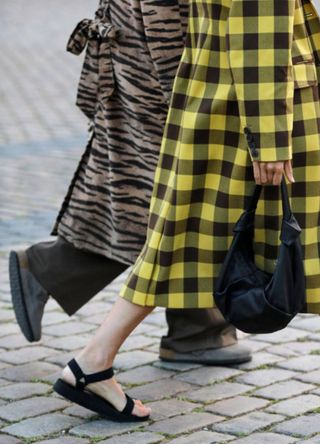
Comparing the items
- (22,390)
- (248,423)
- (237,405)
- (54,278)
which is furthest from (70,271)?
(248,423)

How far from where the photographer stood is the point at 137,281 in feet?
11.8

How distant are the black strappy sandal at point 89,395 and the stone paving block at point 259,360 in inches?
25.0

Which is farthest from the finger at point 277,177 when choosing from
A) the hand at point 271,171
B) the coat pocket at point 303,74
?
the coat pocket at point 303,74

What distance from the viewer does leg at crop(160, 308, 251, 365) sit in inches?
169

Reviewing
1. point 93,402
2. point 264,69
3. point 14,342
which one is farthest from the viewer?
point 14,342

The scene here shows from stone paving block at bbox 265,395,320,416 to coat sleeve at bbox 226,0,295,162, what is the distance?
851 millimetres

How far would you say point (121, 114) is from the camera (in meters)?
4.09

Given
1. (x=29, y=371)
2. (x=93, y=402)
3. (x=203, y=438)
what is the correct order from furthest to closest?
(x=29, y=371) < (x=93, y=402) < (x=203, y=438)

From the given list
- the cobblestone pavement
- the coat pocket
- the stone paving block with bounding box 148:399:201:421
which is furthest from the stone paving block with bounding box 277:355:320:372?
the coat pocket

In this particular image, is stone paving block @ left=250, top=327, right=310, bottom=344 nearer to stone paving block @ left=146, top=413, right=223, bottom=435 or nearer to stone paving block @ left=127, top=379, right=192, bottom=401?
stone paving block @ left=127, top=379, right=192, bottom=401

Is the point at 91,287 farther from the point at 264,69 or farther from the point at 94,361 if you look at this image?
the point at 264,69

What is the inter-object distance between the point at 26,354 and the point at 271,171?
1475 mm

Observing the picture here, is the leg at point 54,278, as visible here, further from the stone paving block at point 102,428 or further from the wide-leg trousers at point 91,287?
the stone paving block at point 102,428

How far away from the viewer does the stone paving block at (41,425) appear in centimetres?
360
